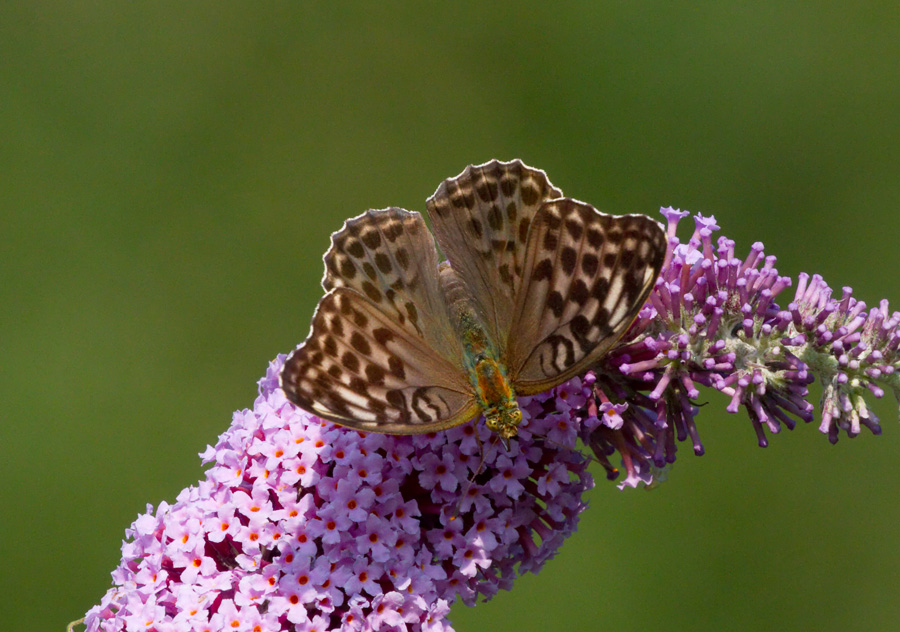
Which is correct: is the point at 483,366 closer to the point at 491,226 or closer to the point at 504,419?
the point at 504,419

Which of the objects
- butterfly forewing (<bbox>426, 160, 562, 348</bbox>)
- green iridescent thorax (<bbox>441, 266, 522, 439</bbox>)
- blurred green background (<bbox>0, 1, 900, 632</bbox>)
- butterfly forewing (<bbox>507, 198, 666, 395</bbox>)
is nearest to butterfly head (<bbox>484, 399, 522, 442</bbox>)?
green iridescent thorax (<bbox>441, 266, 522, 439</bbox>)

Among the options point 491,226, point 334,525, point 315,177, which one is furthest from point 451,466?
point 315,177

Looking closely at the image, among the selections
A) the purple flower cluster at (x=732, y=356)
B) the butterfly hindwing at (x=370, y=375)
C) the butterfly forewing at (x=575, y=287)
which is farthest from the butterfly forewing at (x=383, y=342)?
the purple flower cluster at (x=732, y=356)

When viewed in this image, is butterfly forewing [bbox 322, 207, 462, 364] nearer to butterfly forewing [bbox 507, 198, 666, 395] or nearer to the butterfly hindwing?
the butterfly hindwing

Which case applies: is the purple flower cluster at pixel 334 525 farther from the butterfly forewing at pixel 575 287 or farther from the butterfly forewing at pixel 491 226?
Result: the butterfly forewing at pixel 491 226

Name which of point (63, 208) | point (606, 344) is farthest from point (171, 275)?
point (606, 344)
